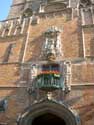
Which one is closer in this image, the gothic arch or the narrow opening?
the gothic arch

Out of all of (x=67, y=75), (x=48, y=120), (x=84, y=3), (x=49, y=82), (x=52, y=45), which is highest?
(x=84, y=3)

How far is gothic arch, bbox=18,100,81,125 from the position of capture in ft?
35.7

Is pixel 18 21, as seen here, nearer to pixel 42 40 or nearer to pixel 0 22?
pixel 0 22

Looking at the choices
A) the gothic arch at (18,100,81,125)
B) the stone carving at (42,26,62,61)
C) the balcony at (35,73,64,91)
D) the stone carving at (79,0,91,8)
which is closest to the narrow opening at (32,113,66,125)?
the gothic arch at (18,100,81,125)

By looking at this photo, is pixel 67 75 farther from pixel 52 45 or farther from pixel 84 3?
pixel 84 3

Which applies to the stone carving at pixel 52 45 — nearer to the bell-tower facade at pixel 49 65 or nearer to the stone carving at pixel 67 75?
the bell-tower facade at pixel 49 65

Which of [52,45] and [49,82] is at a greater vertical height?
[52,45]

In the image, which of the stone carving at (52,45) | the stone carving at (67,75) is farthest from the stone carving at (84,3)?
the stone carving at (67,75)

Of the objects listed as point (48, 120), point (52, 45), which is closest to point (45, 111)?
point (48, 120)

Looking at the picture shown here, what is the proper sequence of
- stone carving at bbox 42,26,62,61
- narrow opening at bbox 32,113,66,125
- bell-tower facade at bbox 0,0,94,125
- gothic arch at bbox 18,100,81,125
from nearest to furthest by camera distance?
gothic arch at bbox 18,100,81,125 < bell-tower facade at bbox 0,0,94,125 < narrow opening at bbox 32,113,66,125 < stone carving at bbox 42,26,62,61

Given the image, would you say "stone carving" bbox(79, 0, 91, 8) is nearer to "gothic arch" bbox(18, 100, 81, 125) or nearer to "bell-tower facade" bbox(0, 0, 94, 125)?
"bell-tower facade" bbox(0, 0, 94, 125)

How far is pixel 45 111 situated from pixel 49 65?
2.64m

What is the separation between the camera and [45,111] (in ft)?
36.8

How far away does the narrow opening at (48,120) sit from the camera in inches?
470
